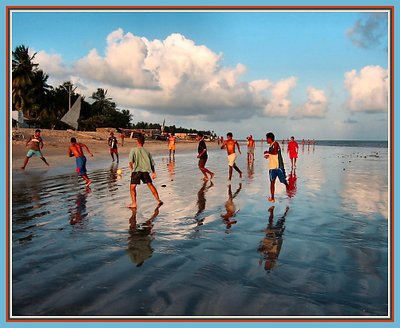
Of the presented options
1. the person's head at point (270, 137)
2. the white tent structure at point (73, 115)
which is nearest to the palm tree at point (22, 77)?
the white tent structure at point (73, 115)

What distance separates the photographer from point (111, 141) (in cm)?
2252

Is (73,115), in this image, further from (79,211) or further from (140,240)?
(140,240)

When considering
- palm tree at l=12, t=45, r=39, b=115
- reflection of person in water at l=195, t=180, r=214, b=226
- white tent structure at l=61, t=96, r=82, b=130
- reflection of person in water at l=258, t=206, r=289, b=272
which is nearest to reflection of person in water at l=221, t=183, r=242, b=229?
reflection of person in water at l=195, t=180, r=214, b=226

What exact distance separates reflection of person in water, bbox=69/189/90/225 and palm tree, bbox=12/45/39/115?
48658 mm

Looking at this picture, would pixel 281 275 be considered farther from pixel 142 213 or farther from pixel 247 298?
pixel 142 213

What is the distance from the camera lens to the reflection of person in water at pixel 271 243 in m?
5.02

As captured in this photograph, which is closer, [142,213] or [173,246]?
[173,246]

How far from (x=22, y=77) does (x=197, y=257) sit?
54893mm

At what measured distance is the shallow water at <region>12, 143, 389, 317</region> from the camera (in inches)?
147

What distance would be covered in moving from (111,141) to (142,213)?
15.3m

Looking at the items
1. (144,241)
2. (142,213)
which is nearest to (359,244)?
(144,241)

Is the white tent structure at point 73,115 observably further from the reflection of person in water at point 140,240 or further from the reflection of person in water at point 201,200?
the reflection of person in water at point 140,240

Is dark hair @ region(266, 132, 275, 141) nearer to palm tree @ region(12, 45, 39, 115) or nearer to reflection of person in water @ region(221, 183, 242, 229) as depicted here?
reflection of person in water @ region(221, 183, 242, 229)

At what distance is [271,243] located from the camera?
5.89m
